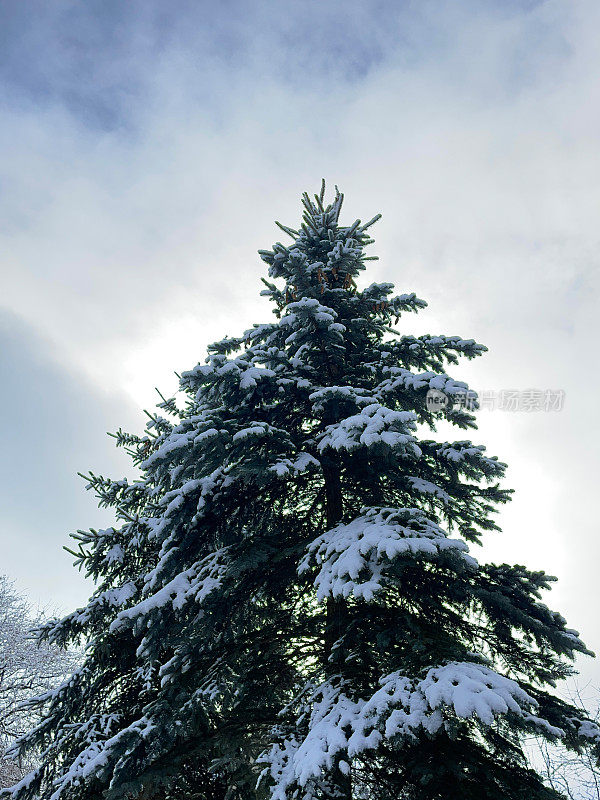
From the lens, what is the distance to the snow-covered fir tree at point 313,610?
14.0 feet

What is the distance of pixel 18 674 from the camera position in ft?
65.7

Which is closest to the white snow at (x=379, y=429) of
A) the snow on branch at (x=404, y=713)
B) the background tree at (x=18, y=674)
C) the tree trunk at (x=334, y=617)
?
the tree trunk at (x=334, y=617)

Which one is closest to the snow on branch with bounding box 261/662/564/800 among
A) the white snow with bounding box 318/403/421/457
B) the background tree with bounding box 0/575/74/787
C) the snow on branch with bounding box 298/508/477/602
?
the snow on branch with bounding box 298/508/477/602

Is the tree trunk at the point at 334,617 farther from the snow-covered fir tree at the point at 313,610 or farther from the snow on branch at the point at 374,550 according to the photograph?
the snow on branch at the point at 374,550

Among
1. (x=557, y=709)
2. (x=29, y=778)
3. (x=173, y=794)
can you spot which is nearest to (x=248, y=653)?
(x=173, y=794)

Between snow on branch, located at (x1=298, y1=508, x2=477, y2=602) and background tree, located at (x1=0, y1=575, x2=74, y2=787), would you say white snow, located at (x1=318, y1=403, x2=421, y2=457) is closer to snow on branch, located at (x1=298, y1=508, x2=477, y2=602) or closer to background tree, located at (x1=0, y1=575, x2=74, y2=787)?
snow on branch, located at (x1=298, y1=508, x2=477, y2=602)

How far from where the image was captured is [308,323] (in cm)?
784

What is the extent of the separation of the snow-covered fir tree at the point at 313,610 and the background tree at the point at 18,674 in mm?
14754

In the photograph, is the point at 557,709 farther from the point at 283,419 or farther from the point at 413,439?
the point at 283,419

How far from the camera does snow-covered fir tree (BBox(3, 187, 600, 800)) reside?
14.0 ft

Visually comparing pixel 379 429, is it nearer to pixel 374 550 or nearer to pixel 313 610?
pixel 374 550

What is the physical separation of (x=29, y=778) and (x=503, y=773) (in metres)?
7.78

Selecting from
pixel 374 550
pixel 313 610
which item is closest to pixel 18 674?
pixel 313 610

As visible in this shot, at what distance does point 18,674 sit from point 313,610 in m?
19.5
